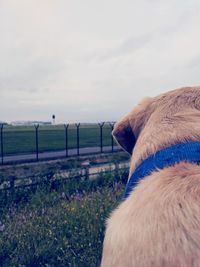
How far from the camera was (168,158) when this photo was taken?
2215 mm

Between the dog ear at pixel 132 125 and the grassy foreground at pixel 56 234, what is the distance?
221 centimetres

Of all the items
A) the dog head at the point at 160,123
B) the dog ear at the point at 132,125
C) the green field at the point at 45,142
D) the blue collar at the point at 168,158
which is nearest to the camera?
the blue collar at the point at 168,158

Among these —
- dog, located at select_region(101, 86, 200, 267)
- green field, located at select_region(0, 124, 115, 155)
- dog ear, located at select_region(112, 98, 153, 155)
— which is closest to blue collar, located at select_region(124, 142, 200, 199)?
dog, located at select_region(101, 86, 200, 267)

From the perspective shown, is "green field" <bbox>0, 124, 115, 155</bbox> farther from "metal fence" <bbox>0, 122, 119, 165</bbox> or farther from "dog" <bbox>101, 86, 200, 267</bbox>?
"dog" <bbox>101, 86, 200, 267</bbox>

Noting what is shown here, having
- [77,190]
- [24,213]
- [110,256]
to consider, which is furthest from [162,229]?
[77,190]

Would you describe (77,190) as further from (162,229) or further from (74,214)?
(162,229)

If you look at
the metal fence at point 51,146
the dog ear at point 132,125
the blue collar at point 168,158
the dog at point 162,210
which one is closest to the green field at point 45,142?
the metal fence at point 51,146

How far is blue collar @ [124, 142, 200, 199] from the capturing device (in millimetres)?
2179

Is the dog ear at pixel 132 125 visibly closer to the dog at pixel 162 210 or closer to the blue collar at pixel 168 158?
the dog at pixel 162 210

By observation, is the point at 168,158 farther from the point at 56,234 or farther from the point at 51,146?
the point at 51,146

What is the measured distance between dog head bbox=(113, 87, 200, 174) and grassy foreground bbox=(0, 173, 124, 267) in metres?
2.39

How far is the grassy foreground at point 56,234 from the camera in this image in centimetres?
543

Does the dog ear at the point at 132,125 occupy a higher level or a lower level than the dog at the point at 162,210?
higher

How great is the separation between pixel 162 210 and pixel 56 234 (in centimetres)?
451
